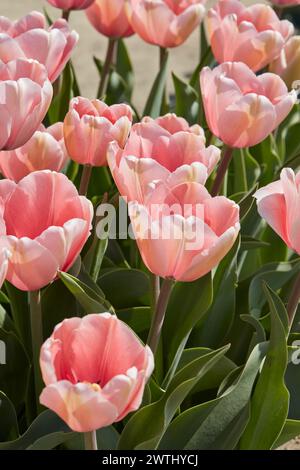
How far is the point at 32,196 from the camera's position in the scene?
107 centimetres

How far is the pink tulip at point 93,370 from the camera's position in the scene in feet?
2.76

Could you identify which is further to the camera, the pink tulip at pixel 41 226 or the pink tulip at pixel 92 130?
the pink tulip at pixel 92 130

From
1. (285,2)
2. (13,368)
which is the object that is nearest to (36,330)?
(13,368)

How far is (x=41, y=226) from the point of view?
1.08 m

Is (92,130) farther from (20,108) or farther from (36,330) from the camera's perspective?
(36,330)

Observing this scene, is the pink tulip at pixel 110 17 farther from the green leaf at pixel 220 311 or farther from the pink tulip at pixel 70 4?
the green leaf at pixel 220 311

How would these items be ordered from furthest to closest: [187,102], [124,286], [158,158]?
[187,102]
[124,286]
[158,158]

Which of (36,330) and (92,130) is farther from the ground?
(92,130)

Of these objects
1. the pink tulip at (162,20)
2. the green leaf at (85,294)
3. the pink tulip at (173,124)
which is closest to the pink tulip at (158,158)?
the pink tulip at (173,124)

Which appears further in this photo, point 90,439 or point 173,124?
point 173,124

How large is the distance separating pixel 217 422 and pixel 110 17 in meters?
0.85

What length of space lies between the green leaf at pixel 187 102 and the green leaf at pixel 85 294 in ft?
2.31

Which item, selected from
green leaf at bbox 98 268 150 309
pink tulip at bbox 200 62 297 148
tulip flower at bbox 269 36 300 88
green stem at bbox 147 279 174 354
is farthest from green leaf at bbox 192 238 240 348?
tulip flower at bbox 269 36 300 88
